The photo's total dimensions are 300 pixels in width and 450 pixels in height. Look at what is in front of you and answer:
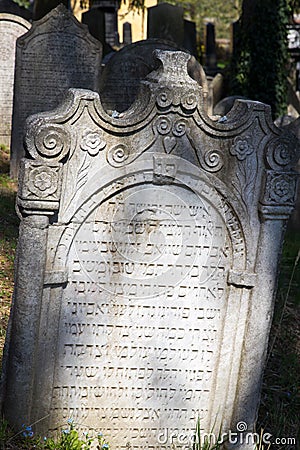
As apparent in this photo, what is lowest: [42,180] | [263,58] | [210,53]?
[42,180]

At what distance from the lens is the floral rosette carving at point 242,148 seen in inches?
152

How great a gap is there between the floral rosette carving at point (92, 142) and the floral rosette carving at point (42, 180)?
196mm

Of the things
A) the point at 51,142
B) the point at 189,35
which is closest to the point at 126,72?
the point at 51,142

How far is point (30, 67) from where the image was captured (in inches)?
351

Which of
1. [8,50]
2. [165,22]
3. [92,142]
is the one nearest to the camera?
[92,142]

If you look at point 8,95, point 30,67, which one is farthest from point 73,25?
point 8,95

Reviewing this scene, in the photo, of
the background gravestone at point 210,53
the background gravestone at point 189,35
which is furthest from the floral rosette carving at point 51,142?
the background gravestone at point 210,53

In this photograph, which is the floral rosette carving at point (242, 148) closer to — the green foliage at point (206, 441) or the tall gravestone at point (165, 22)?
the green foliage at point (206, 441)

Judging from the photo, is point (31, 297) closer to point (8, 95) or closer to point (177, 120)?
point (177, 120)

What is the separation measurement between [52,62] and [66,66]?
173 millimetres

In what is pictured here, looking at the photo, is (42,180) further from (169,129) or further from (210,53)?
(210,53)

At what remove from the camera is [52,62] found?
8984 millimetres

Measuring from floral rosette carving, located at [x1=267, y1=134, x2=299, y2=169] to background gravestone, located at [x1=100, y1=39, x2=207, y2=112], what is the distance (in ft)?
17.1

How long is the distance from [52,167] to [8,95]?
25.4 feet
